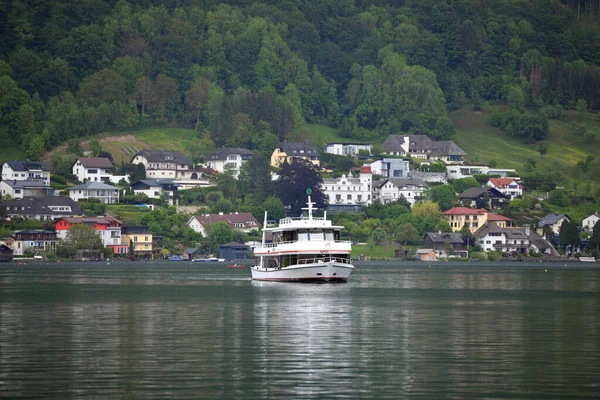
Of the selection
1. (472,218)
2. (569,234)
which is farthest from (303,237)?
(472,218)

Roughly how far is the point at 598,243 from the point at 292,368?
493 ft

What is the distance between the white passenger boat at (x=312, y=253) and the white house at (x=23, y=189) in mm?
96809

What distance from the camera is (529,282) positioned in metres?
99.2

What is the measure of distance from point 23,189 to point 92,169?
16461 mm

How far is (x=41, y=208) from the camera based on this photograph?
569 ft

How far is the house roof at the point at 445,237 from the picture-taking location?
17638 centimetres

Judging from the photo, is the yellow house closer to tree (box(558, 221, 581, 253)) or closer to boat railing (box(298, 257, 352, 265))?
tree (box(558, 221, 581, 253))

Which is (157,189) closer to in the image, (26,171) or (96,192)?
(96,192)

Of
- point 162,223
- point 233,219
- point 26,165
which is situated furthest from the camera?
point 26,165

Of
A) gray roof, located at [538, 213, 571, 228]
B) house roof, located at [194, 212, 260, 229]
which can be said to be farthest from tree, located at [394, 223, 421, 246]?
gray roof, located at [538, 213, 571, 228]

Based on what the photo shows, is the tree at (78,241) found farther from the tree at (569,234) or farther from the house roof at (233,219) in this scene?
the tree at (569,234)

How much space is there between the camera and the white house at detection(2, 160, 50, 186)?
189500 millimetres

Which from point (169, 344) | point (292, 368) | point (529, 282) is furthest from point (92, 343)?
point (529, 282)

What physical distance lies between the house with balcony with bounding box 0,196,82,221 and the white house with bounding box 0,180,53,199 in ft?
21.9
